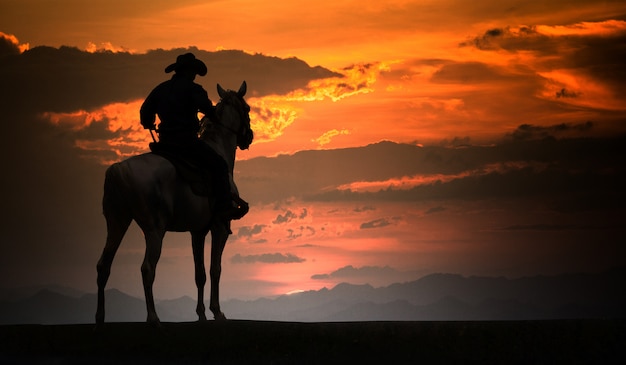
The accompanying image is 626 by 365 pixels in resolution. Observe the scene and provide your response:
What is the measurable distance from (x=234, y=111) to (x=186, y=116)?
175 centimetres

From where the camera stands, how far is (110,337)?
17.0 m

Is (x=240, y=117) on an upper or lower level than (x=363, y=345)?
upper

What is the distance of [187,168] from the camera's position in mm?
19094

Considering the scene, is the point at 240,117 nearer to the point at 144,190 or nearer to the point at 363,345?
the point at 144,190

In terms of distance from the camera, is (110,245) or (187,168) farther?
(187,168)

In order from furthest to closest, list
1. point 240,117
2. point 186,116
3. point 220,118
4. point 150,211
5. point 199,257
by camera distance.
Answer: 1. point 240,117
2. point 220,118
3. point 199,257
4. point 186,116
5. point 150,211

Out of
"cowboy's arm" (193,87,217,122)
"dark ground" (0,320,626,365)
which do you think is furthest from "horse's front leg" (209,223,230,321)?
"dark ground" (0,320,626,365)

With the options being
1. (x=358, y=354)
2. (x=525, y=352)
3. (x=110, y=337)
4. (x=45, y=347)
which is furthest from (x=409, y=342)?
(x=45, y=347)

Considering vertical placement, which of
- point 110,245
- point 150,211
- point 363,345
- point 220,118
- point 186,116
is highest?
point 220,118

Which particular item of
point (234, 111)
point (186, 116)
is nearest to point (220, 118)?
point (234, 111)

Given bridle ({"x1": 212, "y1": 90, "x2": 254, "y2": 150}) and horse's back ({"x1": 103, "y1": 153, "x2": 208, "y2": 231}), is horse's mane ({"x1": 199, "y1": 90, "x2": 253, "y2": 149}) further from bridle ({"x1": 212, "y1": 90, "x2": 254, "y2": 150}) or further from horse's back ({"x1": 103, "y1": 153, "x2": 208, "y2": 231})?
horse's back ({"x1": 103, "y1": 153, "x2": 208, "y2": 231})

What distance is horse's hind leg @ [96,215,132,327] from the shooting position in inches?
727

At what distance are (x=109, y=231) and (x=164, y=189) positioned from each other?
54.2 inches

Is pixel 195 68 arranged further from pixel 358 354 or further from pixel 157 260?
pixel 358 354
